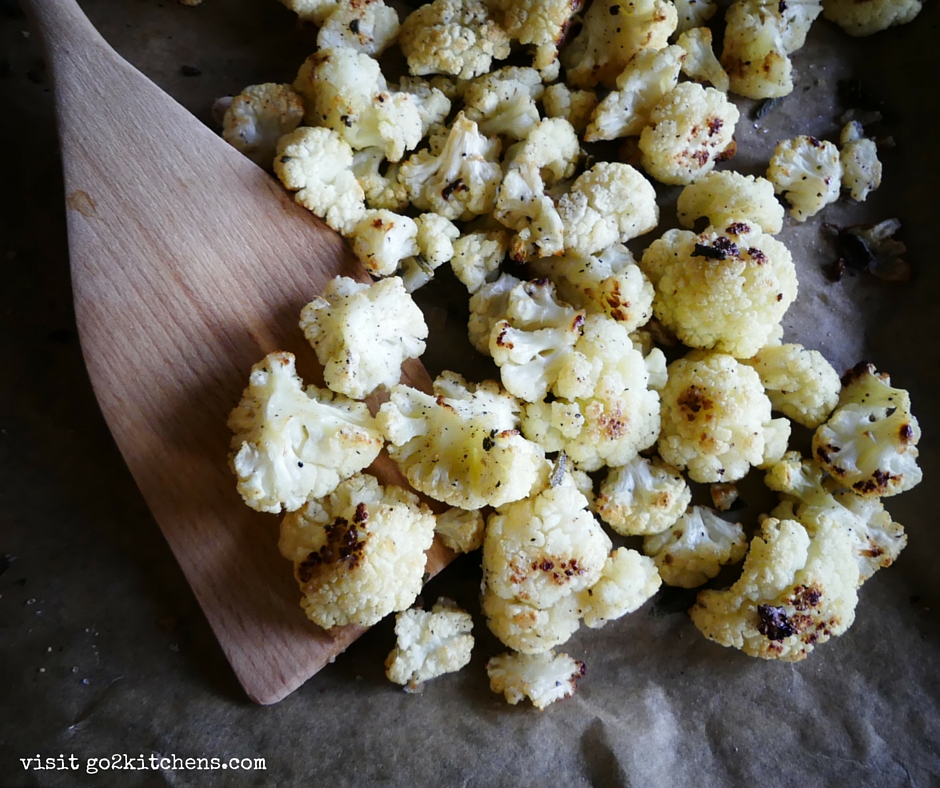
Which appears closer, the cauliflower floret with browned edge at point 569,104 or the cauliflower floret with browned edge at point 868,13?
the cauliflower floret with browned edge at point 569,104

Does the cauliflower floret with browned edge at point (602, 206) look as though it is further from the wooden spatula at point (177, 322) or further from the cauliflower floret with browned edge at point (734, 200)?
the wooden spatula at point (177, 322)

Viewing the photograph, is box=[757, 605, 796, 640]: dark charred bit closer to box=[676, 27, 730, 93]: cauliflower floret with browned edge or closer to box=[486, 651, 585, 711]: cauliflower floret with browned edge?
box=[486, 651, 585, 711]: cauliflower floret with browned edge

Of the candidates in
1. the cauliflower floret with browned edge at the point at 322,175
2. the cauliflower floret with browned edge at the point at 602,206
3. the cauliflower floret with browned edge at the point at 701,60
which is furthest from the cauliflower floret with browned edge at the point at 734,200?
the cauliflower floret with browned edge at the point at 322,175

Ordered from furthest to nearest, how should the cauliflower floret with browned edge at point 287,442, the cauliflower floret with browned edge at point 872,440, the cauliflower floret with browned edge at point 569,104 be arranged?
the cauliflower floret with browned edge at point 569,104 → the cauliflower floret with browned edge at point 872,440 → the cauliflower floret with browned edge at point 287,442

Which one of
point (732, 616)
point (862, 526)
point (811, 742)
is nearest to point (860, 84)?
point (862, 526)

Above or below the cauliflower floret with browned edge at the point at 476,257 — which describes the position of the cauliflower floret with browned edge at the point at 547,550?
below

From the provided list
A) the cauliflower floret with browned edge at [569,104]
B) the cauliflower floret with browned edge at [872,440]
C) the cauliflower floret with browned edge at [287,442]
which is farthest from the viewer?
the cauliflower floret with browned edge at [569,104]

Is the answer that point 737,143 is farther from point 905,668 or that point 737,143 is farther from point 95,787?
point 95,787
